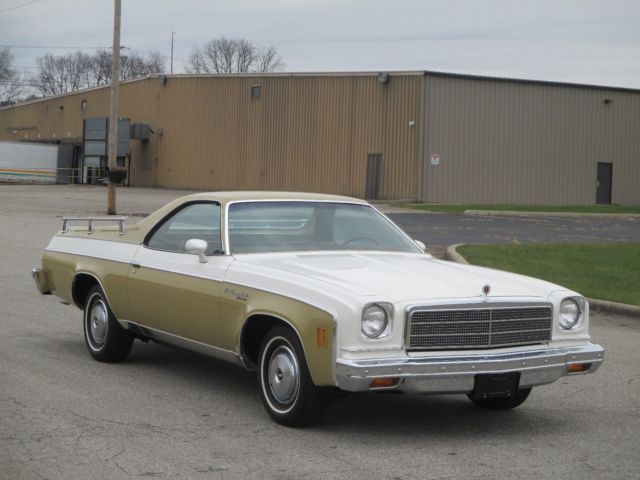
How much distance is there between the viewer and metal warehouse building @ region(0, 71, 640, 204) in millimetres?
47188

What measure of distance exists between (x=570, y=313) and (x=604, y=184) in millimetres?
46567

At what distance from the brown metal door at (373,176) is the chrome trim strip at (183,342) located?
40.2 meters

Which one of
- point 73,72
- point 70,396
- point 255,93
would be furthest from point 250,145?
point 73,72

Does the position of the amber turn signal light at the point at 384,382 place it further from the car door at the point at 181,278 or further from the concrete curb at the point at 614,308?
the concrete curb at the point at 614,308

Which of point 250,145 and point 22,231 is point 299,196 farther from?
point 250,145

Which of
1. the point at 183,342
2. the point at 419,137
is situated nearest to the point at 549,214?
the point at 419,137

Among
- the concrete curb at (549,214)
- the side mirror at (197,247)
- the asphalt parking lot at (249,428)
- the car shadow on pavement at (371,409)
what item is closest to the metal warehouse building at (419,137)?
the concrete curb at (549,214)

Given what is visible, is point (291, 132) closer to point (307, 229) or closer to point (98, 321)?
point (98, 321)

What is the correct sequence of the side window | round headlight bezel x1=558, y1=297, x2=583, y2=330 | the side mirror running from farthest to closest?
the side window
the side mirror
round headlight bezel x1=558, y1=297, x2=583, y2=330

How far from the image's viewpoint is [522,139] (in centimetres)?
4850

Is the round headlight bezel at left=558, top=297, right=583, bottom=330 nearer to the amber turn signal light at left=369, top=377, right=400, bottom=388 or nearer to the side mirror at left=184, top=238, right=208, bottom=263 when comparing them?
the amber turn signal light at left=369, top=377, right=400, bottom=388

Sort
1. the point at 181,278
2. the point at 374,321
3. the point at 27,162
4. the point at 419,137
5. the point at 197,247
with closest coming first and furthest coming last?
1. the point at 374,321
2. the point at 197,247
3. the point at 181,278
4. the point at 419,137
5. the point at 27,162

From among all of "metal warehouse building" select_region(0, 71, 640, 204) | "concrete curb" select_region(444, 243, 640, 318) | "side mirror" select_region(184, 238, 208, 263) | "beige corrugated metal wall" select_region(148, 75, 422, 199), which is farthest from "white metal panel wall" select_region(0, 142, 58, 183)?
"side mirror" select_region(184, 238, 208, 263)

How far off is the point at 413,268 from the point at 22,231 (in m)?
18.6
